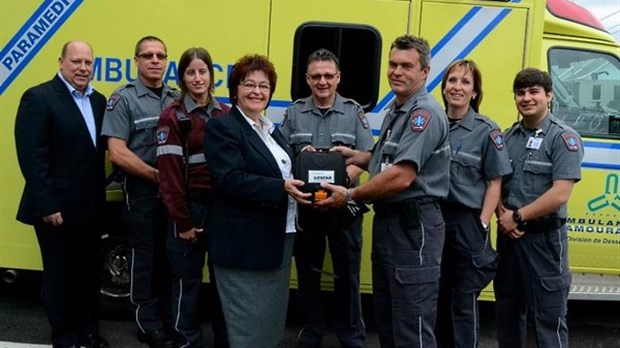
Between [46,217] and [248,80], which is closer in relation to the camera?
[248,80]

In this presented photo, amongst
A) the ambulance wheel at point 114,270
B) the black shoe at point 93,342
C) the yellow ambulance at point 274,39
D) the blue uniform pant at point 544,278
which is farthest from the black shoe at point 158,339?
the blue uniform pant at point 544,278

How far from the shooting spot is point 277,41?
4.48 m

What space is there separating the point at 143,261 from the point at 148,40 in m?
1.47

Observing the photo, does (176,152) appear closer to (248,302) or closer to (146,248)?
(146,248)

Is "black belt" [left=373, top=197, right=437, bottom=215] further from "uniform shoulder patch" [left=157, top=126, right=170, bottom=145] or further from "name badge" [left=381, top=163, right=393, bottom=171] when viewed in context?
"uniform shoulder patch" [left=157, top=126, right=170, bottom=145]

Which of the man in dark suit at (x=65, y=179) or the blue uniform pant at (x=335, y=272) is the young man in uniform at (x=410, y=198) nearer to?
the blue uniform pant at (x=335, y=272)

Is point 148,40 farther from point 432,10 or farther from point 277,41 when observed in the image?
point 432,10

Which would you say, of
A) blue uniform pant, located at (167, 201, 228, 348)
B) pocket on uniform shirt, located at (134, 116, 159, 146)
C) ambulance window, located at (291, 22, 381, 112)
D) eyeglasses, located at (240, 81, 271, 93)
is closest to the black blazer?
eyeglasses, located at (240, 81, 271, 93)

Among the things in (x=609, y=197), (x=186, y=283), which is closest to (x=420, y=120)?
(x=186, y=283)

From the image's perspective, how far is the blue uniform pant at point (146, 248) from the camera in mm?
4234

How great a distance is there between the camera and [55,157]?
4.02 meters

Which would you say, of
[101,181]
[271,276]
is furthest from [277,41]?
[271,276]

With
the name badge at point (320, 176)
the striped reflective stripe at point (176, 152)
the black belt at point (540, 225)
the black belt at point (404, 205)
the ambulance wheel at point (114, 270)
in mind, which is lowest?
the ambulance wheel at point (114, 270)

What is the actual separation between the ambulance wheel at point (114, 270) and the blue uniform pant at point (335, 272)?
1480 mm
